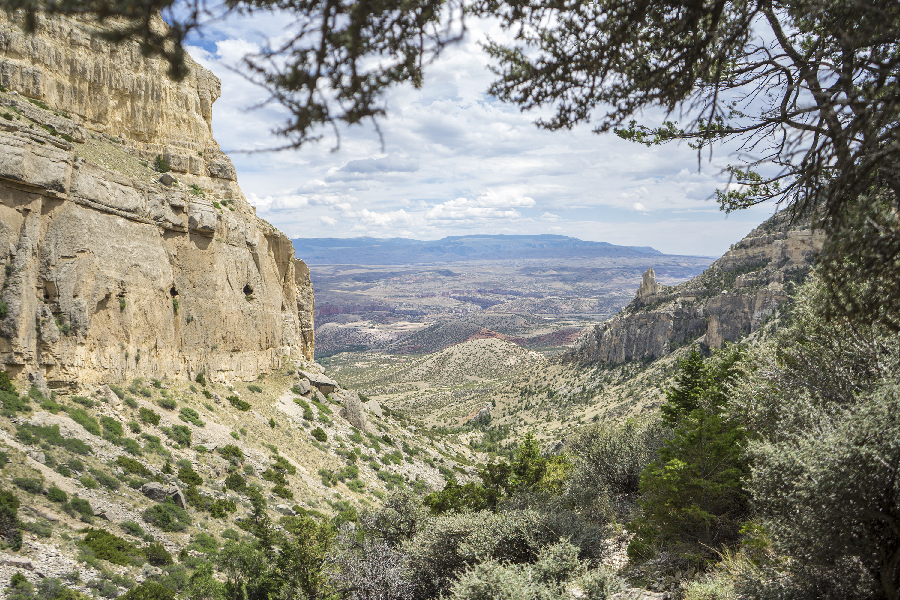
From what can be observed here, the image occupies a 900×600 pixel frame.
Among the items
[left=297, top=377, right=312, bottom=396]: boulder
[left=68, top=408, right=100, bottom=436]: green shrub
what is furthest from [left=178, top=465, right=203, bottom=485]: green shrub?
[left=297, top=377, right=312, bottom=396]: boulder

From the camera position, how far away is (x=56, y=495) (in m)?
15.0

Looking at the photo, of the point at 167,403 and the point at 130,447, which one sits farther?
the point at 167,403

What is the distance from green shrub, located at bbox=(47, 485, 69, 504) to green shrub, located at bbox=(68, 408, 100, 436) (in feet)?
13.9

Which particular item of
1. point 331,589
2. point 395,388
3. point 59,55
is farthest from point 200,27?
point 395,388

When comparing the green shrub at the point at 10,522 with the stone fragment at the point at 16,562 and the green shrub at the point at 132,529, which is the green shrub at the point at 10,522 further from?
the green shrub at the point at 132,529

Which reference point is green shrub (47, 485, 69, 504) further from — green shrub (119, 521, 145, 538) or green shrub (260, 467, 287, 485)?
green shrub (260, 467, 287, 485)

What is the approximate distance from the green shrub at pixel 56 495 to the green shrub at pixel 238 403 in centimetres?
1223

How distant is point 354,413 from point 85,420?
17.9 metres

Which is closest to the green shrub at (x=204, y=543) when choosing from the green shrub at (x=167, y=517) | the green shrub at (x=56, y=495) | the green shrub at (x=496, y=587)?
the green shrub at (x=167, y=517)

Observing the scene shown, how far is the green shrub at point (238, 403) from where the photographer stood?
27.5 meters

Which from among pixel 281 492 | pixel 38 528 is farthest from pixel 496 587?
pixel 281 492

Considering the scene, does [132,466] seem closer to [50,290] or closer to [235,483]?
[235,483]

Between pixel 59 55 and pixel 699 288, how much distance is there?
75.6 meters

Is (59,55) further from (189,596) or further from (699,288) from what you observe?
(699,288)
